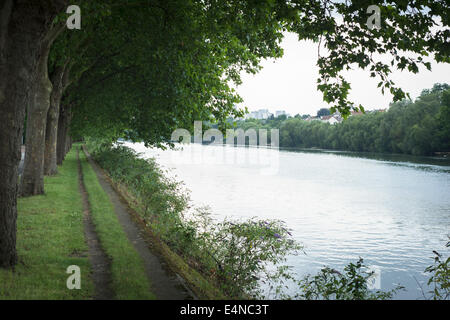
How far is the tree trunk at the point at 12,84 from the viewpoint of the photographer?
6.30 m

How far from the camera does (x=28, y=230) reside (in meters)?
9.17

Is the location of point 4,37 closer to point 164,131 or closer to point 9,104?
point 9,104

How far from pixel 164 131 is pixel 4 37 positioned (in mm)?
11761

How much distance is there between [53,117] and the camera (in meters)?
18.8

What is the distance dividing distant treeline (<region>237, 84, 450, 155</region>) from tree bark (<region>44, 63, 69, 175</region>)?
45915mm

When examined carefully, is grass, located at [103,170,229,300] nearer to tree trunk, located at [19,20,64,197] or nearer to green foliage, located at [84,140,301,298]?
green foliage, located at [84,140,301,298]

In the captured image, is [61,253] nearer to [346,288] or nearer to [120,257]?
[120,257]

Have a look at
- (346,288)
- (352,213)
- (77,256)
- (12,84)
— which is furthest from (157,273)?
(352,213)

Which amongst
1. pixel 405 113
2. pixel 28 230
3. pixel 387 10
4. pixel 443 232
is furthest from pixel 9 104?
pixel 405 113

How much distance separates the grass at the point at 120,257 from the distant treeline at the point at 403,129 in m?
53.6

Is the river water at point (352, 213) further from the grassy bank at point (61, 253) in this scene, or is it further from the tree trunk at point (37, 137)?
the tree trunk at point (37, 137)

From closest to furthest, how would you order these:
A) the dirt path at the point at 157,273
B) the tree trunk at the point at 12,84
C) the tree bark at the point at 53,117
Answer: the dirt path at the point at 157,273 < the tree trunk at the point at 12,84 < the tree bark at the point at 53,117

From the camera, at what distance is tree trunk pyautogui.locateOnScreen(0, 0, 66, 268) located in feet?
20.7

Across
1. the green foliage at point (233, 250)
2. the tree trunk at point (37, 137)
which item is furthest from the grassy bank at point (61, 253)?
the green foliage at point (233, 250)
